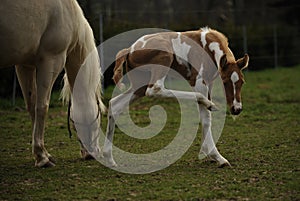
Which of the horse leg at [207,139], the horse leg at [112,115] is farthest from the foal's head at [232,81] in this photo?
the horse leg at [112,115]

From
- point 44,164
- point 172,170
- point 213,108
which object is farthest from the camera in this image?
point 44,164

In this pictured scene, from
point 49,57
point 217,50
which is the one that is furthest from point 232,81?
point 49,57

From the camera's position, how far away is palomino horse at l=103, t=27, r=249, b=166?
5500 mm

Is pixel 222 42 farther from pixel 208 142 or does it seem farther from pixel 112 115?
pixel 112 115

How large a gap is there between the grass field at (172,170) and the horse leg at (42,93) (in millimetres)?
162

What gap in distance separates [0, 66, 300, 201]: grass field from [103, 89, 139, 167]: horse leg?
0.44ft

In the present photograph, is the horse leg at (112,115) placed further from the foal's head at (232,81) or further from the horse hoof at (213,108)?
the foal's head at (232,81)

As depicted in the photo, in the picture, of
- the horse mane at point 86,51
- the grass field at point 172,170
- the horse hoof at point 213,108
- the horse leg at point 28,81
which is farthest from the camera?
the horse leg at point 28,81

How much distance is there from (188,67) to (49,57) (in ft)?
4.85

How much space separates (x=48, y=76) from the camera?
568cm

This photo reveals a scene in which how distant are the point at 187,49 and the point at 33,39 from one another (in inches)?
62.7

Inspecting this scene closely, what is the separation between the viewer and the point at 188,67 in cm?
564

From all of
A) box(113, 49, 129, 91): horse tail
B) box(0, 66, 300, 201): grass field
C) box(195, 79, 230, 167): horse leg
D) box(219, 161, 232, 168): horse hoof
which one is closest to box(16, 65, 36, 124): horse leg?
box(0, 66, 300, 201): grass field

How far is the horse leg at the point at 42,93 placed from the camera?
5660mm
